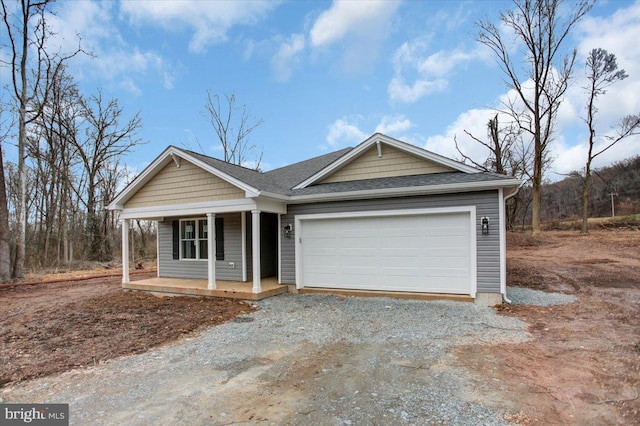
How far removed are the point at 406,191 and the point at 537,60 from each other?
18026 millimetres

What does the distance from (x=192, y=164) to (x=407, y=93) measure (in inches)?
394

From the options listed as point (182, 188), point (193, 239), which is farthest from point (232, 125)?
point (182, 188)

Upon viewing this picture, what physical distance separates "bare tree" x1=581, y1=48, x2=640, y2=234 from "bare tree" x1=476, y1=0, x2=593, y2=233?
7.27 ft

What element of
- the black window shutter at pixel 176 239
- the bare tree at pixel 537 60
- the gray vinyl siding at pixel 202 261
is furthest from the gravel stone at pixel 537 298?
the bare tree at pixel 537 60

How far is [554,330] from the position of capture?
5324mm

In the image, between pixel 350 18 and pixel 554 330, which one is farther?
pixel 350 18

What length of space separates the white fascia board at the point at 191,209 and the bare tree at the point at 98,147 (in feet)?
36.3

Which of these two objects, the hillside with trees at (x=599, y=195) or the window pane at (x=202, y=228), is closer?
the window pane at (x=202, y=228)

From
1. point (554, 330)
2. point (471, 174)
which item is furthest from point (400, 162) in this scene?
point (554, 330)

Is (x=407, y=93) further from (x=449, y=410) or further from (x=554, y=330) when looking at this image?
(x=449, y=410)

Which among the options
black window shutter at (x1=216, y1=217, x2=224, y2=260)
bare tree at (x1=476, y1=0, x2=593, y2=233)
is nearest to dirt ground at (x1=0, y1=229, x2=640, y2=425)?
black window shutter at (x1=216, y1=217, x2=224, y2=260)

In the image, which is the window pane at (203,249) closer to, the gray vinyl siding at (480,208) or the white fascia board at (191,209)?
the white fascia board at (191,209)

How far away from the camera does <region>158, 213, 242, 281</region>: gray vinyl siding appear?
1005 cm

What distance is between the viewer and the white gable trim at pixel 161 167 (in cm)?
787
